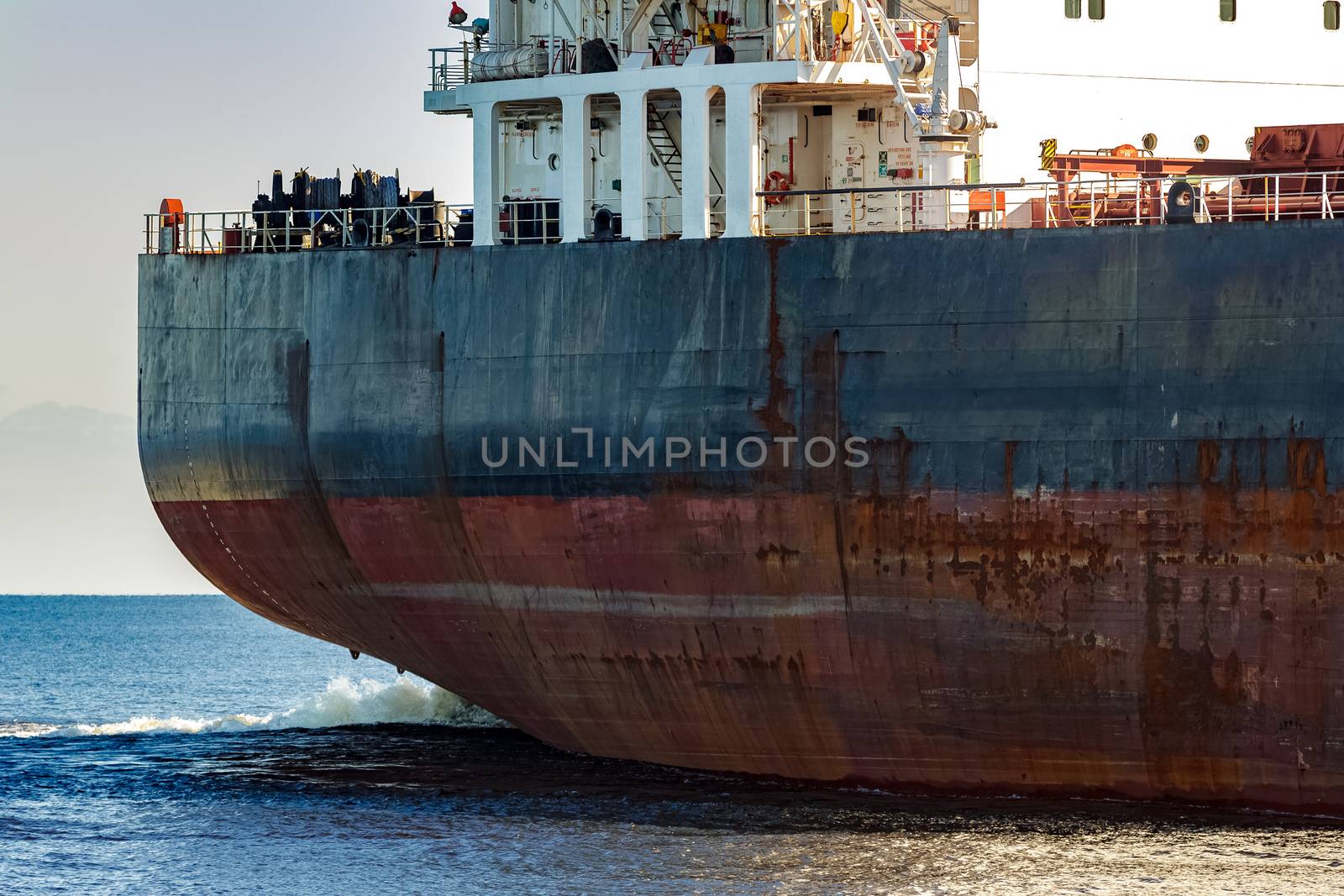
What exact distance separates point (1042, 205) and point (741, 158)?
394 cm

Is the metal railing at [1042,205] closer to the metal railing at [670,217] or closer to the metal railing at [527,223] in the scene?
the metal railing at [670,217]

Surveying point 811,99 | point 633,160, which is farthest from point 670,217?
point 811,99

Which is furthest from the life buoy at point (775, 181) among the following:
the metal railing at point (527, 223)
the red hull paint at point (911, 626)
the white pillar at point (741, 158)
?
the red hull paint at point (911, 626)

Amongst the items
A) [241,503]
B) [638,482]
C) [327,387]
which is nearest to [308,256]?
[327,387]

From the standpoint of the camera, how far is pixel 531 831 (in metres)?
21.5

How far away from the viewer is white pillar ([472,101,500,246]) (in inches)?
936

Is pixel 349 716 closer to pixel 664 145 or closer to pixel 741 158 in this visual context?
pixel 664 145

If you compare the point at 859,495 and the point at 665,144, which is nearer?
the point at 859,495

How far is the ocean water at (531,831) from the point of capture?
1908 cm

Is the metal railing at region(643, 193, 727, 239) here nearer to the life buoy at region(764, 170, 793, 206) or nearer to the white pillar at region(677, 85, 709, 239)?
the white pillar at region(677, 85, 709, 239)

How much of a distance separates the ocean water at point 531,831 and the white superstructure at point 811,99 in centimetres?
699

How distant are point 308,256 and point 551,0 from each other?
4818 mm

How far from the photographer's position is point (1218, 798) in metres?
20.5

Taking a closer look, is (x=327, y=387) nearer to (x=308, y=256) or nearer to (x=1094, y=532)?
(x=308, y=256)
